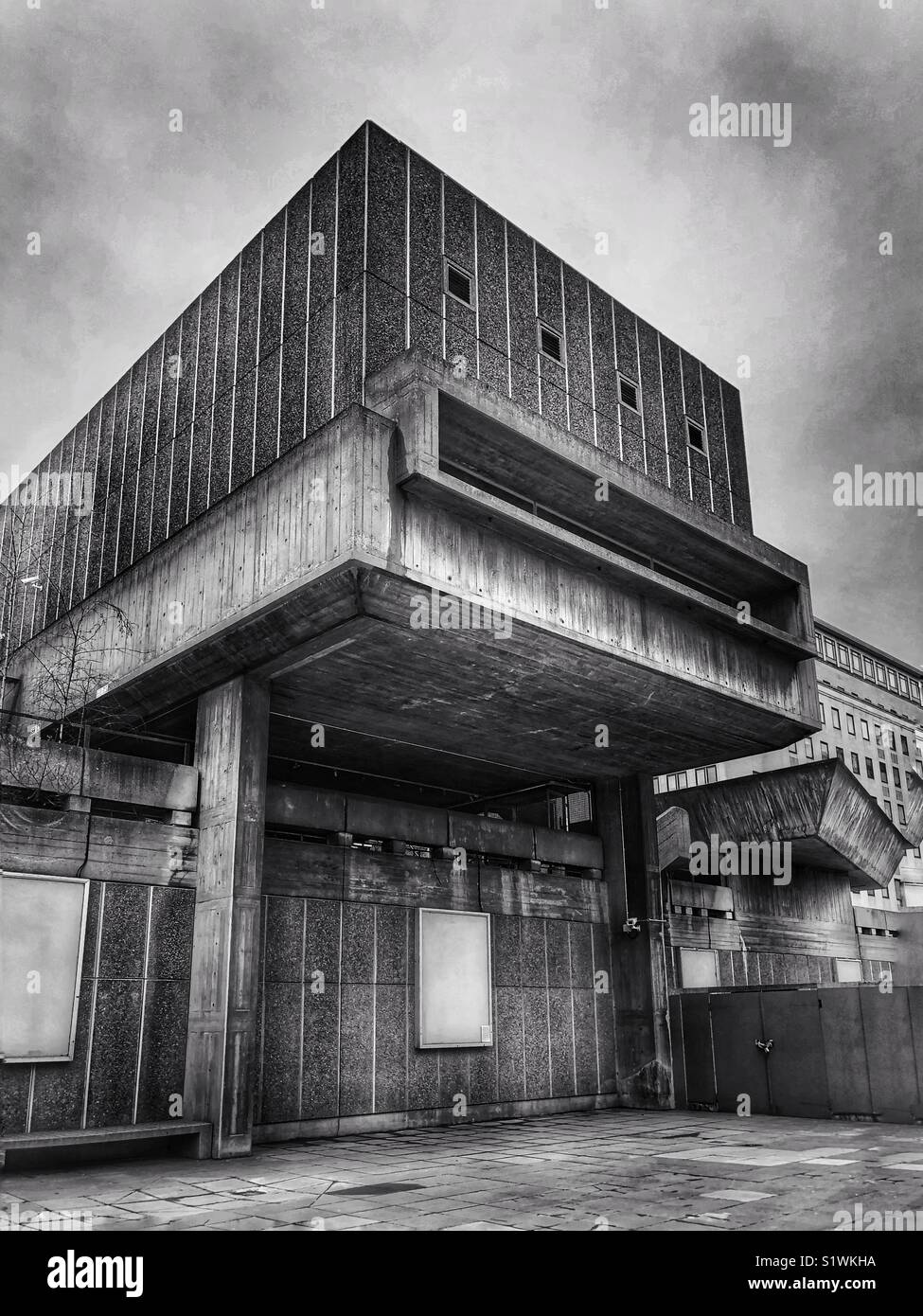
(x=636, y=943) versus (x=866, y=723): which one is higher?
(x=866, y=723)

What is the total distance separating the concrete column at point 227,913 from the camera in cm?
1554

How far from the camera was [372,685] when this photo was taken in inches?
725

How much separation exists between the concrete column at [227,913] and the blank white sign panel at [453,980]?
16.1 feet

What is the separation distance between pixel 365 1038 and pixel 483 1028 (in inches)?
123

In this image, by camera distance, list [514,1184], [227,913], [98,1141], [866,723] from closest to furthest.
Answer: [514,1184], [98,1141], [227,913], [866,723]

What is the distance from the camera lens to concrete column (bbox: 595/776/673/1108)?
23.5 m

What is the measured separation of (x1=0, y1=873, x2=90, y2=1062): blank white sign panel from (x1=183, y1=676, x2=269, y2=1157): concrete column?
6.38 feet

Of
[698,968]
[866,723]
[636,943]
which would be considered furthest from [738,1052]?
[866,723]

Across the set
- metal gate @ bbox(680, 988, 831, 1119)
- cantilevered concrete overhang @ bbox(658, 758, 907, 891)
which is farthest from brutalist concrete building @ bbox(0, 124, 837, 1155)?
cantilevered concrete overhang @ bbox(658, 758, 907, 891)

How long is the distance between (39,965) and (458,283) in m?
13.4

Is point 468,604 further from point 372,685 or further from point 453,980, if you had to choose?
point 453,980

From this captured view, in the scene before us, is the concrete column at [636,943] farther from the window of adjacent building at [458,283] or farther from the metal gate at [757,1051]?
the window of adjacent building at [458,283]

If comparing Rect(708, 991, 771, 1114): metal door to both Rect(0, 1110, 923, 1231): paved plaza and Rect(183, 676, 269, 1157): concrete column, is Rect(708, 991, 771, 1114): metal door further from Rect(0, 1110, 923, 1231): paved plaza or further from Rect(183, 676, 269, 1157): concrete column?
Rect(183, 676, 269, 1157): concrete column

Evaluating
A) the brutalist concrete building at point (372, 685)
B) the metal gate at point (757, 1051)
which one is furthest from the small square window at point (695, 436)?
the metal gate at point (757, 1051)
